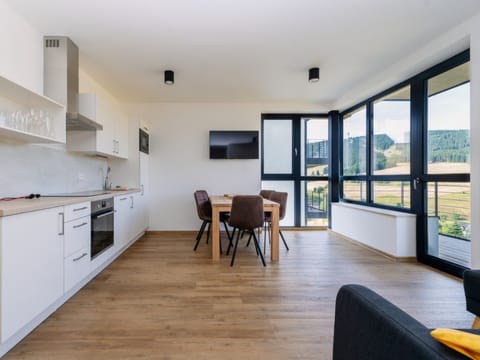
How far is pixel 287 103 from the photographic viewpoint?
15.1 feet

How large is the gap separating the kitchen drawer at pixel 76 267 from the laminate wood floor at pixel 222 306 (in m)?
0.16

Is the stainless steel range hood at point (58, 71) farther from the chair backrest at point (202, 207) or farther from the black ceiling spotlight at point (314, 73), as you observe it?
the black ceiling spotlight at point (314, 73)

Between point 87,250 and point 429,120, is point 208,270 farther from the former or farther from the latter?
point 429,120

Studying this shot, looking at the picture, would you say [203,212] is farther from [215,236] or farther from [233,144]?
[233,144]

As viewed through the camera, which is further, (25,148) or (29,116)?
(25,148)

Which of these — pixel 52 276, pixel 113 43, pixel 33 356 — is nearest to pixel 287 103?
pixel 113 43

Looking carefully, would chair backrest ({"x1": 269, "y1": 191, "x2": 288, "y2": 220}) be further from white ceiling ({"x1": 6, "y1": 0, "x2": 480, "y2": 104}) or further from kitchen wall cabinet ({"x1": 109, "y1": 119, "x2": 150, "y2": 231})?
kitchen wall cabinet ({"x1": 109, "y1": 119, "x2": 150, "y2": 231})

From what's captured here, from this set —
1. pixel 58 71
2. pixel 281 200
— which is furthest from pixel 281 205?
pixel 58 71

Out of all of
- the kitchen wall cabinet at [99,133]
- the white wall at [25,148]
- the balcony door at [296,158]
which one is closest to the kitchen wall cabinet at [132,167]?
the kitchen wall cabinet at [99,133]

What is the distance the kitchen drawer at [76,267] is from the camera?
1.93 metres

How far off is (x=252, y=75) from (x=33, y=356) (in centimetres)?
348

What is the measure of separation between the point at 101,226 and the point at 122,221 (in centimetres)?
59

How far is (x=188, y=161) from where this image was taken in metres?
4.52

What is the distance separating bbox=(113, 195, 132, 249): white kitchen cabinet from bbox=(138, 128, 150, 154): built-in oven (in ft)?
3.32
